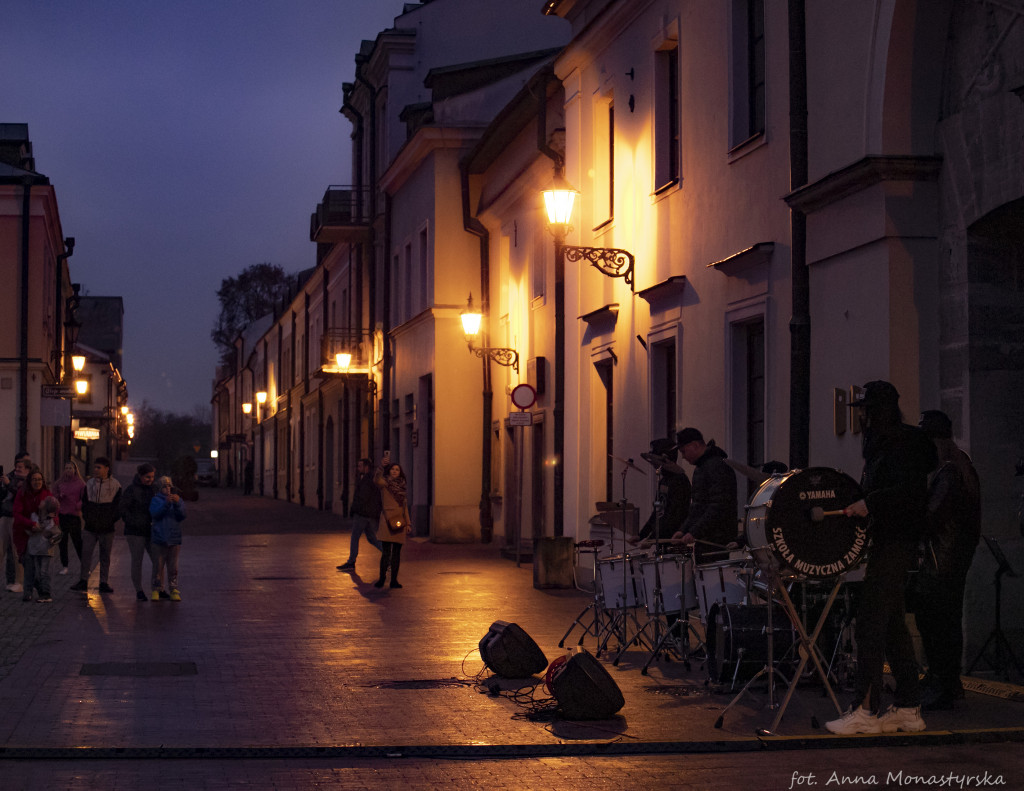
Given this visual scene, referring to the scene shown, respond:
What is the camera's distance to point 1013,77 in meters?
10.4

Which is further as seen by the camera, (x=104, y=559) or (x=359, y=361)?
(x=359, y=361)

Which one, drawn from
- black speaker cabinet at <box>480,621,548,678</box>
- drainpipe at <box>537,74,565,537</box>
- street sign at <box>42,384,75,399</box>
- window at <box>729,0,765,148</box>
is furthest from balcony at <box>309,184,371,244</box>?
black speaker cabinet at <box>480,621,548,678</box>

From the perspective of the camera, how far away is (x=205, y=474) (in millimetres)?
89000

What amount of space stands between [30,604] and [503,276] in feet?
45.0

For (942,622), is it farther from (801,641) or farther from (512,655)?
(512,655)

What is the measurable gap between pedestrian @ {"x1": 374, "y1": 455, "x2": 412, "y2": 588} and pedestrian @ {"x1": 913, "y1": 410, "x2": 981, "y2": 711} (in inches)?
411

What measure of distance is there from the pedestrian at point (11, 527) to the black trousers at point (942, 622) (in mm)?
12199

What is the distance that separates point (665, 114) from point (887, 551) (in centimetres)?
980

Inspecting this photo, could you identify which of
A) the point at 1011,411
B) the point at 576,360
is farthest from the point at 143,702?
the point at 576,360

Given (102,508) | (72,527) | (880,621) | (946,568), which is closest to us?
(880,621)

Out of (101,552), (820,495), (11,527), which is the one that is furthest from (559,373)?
(820,495)

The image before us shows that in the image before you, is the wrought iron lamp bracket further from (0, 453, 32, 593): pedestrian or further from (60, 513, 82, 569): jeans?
(0, 453, 32, 593): pedestrian

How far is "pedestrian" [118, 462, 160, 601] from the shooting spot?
700 inches

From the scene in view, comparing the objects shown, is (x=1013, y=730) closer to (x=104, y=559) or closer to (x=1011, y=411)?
(x=1011, y=411)
